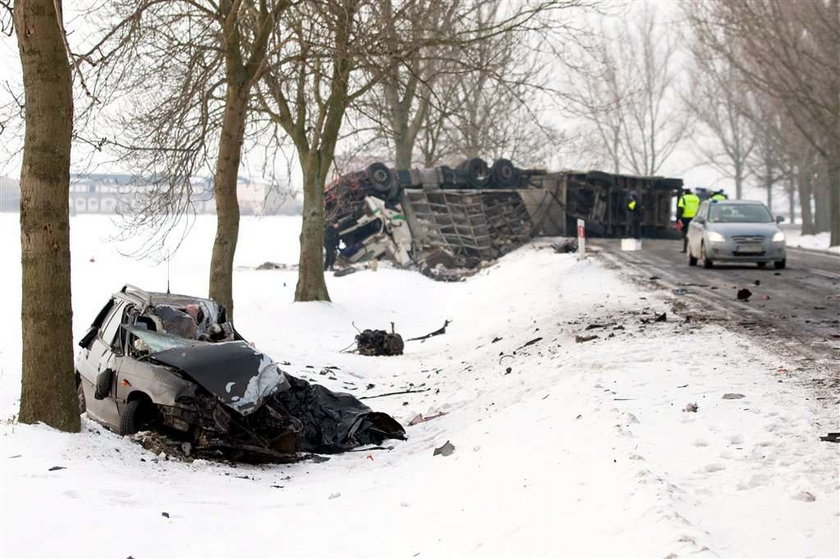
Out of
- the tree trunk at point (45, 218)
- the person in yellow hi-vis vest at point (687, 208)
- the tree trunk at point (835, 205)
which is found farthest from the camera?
the tree trunk at point (835, 205)

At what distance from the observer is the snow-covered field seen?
19.5 ft

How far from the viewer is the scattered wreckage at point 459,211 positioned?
3644 centimetres

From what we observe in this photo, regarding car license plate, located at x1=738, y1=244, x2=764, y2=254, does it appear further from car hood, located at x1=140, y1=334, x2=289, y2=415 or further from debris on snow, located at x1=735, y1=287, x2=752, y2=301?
car hood, located at x1=140, y1=334, x2=289, y2=415

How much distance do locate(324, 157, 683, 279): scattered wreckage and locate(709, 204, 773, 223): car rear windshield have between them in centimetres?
1158

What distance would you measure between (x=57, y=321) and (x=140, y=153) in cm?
1012

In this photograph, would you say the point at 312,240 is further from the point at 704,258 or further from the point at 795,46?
the point at 795,46

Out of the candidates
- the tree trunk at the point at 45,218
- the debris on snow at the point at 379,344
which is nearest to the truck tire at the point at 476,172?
the debris on snow at the point at 379,344

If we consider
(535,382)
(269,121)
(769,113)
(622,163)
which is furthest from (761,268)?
(622,163)

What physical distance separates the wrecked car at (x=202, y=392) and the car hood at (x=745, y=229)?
14713 mm

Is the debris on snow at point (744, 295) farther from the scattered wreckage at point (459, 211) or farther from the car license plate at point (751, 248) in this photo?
the scattered wreckage at point (459, 211)

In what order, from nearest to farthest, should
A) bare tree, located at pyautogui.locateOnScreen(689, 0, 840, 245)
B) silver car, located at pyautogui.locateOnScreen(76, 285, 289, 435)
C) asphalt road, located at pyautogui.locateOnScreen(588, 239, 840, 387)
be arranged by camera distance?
silver car, located at pyautogui.locateOnScreen(76, 285, 289, 435)
asphalt road, located at pyautogui.locateOnScreen(588, 239, 840, 387)
bare tree, located at pyautogui.locateOnScreen(689, 0, 840, 245)

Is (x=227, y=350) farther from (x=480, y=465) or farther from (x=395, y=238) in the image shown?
(x=395, y=238)

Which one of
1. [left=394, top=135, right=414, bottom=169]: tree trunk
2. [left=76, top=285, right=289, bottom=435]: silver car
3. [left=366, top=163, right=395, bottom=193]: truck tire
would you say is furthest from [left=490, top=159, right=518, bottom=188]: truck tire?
[left=76, top=285, right=289, bottom=435]: silver car

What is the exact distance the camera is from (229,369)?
30.0 feet
